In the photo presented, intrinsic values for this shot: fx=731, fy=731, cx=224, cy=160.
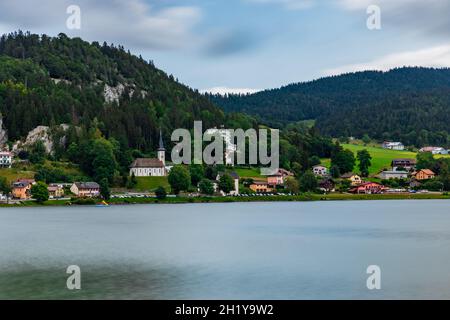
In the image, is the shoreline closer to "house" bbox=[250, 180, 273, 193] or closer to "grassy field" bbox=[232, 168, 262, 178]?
"house" bbox=[250, 180, 273, 193]

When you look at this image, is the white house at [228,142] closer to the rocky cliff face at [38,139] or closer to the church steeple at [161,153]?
the church steeple at [161,153]

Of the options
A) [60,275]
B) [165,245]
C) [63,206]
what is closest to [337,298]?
[60,275]

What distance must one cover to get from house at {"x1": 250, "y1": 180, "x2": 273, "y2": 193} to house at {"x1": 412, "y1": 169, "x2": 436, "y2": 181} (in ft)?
115

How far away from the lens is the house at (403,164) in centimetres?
17110

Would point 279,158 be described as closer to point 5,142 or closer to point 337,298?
point 5,142

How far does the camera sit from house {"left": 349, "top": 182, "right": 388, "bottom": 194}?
464 ft

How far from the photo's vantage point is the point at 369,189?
142125 mm

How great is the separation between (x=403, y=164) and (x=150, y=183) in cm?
6785

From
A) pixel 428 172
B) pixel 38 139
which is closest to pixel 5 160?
pixel 38 139

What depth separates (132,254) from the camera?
50375mm

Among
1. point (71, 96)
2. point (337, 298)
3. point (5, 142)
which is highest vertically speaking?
point (71, 96)

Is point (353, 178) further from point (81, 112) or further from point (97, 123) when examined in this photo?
point (81, 112)

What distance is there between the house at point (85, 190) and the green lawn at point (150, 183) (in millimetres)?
9754
